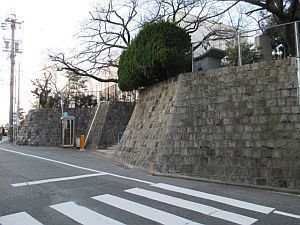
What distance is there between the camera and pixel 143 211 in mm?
6953

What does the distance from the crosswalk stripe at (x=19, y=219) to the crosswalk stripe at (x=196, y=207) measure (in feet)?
9.74

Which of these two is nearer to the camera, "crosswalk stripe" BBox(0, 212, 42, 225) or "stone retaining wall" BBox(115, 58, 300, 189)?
"crosswalk stripe" BBox(0, 212, 42, 225)

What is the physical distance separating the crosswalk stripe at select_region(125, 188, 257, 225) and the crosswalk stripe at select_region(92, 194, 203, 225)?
28.3 inches

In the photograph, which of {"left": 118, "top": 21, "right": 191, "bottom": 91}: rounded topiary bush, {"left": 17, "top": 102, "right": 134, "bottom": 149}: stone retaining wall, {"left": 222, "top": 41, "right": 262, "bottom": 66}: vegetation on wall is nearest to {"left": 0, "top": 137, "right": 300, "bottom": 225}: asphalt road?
{"left": 222, "top": 41, "right": 262, "bottom": 66}: vegetation on wall

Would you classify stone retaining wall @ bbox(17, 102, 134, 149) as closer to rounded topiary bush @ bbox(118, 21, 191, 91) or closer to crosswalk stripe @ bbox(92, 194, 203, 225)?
rounded topiary bush @ bbox(118, 21, 191, 91)

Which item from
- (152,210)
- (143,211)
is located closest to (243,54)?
(152,210)

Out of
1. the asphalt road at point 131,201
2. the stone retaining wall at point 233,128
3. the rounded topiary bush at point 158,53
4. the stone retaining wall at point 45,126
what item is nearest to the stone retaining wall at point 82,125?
the stone retaining wall at point 45,126

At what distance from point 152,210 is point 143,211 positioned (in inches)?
8.1

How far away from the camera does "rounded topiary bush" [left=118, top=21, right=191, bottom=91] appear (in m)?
14.7

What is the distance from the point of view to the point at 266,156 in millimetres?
10516

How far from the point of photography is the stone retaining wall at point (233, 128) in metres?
10.3

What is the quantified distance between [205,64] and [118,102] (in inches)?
521

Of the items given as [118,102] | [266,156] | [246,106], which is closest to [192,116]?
[246,106]

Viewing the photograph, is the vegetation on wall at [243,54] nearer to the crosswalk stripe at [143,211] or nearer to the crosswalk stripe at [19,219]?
the crosswalk stripe at [143,211]
